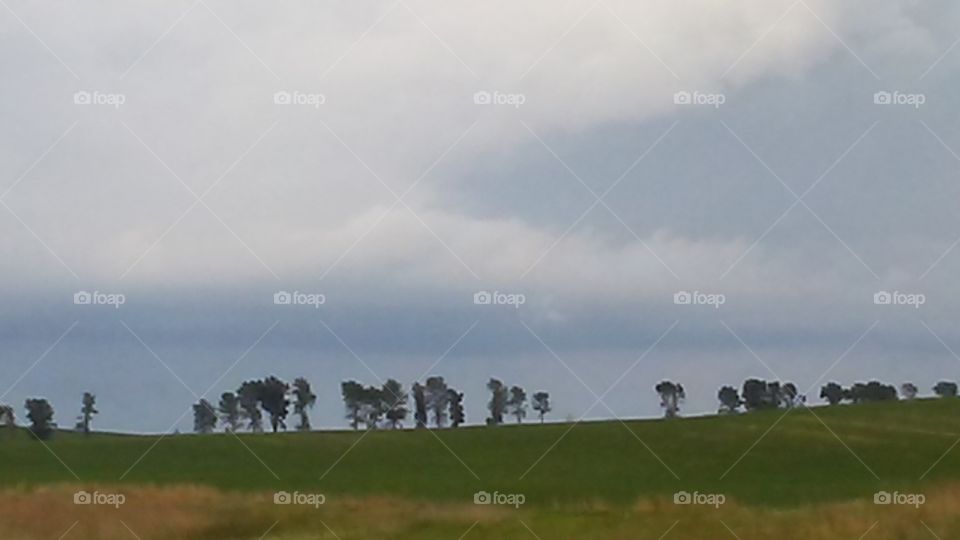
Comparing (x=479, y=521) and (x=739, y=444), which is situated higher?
(x=739, y=444)

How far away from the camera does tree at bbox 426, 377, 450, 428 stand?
16.0 m

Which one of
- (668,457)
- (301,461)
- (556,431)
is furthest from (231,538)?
(668,457)

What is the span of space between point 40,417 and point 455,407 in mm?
5484

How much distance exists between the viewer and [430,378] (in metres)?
15.9

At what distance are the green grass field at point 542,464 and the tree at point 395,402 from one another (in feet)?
0.76

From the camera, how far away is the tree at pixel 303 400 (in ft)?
53.8

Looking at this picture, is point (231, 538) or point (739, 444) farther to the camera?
point (739, 444)

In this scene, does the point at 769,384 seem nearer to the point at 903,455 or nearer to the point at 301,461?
the point at 903,455

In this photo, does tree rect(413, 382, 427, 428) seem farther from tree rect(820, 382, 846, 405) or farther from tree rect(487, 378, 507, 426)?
tree rect(820, 382, 846, 405)

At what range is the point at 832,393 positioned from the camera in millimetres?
16734

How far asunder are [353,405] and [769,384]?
523 centimetres

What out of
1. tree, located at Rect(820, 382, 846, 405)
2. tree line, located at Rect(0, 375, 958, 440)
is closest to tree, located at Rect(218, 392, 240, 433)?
tree line, located at Rect(0, 375, 958, 440)

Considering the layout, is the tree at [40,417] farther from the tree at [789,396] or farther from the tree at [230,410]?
the tree at [789,396]

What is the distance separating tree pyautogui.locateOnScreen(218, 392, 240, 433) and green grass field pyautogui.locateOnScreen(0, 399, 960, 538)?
8.7 inches
